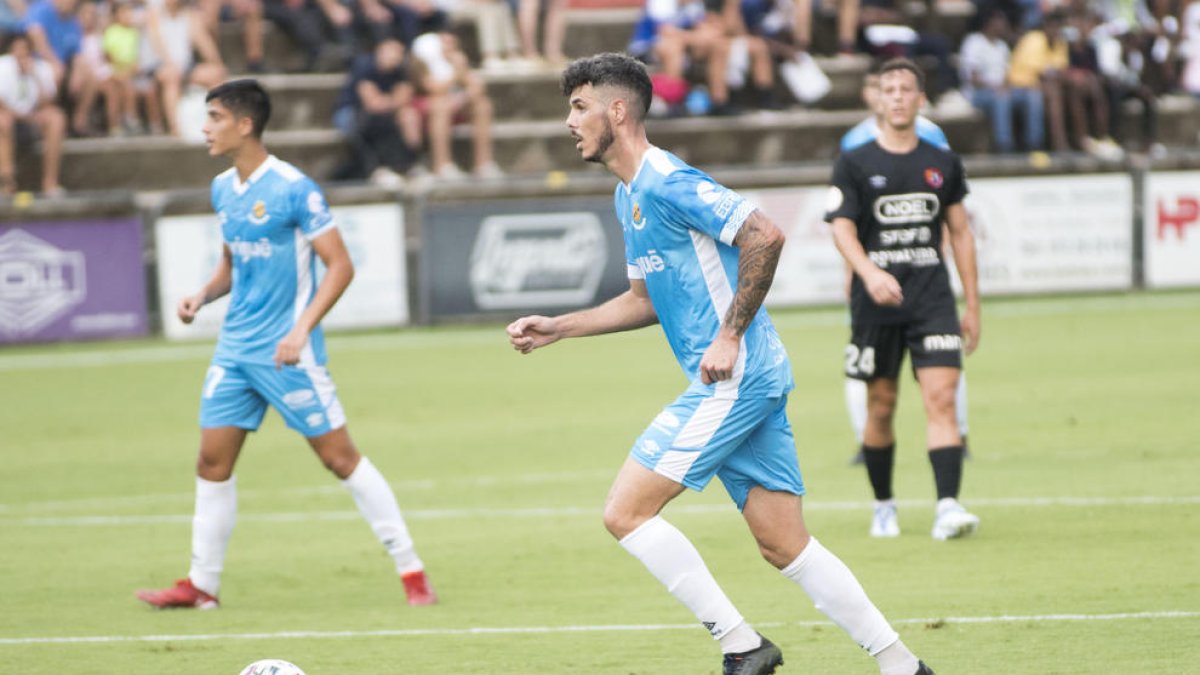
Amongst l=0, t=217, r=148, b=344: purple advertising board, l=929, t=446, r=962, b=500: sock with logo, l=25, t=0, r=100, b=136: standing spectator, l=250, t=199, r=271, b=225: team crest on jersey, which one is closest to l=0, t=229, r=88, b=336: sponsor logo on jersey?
l=0, t=217, r=148, b=344: purple advertising board

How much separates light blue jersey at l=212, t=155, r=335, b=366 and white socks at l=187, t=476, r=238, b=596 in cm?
63

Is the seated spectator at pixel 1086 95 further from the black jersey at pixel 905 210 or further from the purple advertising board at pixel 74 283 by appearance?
the black jersey at pixel 905 210

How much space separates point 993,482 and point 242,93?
5.40 m

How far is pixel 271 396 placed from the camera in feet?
27.7

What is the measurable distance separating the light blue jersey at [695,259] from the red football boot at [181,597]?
131 inches

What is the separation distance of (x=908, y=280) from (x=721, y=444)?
12.3 feet

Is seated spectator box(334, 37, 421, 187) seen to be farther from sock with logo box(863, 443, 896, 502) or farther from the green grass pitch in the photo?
sock with logo box(863, 443, 896, 502)

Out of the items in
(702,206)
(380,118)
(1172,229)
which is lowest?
(1172,229)

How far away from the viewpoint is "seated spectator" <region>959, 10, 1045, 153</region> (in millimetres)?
26672

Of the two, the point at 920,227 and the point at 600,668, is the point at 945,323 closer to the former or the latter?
the point at 920,227

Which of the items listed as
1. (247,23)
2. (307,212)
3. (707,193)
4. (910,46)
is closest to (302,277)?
(307,212)

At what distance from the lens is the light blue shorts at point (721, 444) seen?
609 centimetres

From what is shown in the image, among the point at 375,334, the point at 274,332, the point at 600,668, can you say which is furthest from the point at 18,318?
the point at 600,668

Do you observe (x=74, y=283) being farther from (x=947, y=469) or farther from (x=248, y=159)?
(x=947, y=469)
